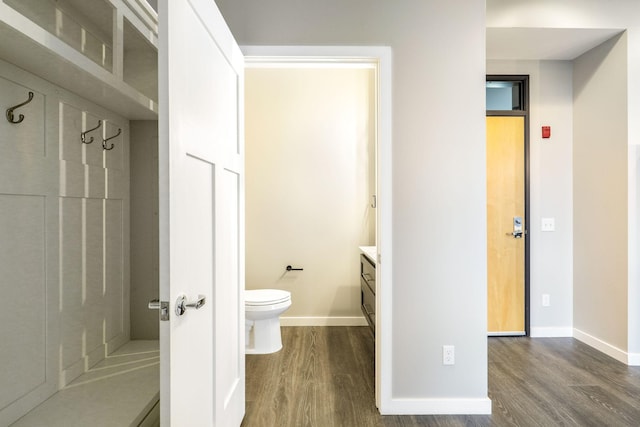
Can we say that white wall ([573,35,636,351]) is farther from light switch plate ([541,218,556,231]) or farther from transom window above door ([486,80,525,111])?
transom window above door ([486,80,525,111])

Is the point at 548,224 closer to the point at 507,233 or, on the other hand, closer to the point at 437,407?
the point at 507,233

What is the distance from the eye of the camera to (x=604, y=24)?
2.61 meters

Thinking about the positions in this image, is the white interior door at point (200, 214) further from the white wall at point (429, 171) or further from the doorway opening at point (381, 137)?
the white wall at point (429, 171)

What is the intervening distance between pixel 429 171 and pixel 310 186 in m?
1.69

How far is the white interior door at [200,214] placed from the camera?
101 cm

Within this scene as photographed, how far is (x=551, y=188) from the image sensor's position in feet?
10.5

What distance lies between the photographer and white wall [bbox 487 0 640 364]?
2.58m

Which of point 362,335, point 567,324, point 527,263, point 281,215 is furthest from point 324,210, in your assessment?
point 567,324

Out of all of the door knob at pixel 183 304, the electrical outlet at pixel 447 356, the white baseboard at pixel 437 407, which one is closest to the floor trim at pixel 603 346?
the white baseboard at pixel 437 407

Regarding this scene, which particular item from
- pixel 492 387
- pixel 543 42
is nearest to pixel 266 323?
pixel 492 387

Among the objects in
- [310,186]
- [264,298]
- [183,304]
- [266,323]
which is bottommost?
[266,323]

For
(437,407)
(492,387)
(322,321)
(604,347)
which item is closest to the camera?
(437,407)

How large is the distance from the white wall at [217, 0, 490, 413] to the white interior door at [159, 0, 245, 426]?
1.96 ft

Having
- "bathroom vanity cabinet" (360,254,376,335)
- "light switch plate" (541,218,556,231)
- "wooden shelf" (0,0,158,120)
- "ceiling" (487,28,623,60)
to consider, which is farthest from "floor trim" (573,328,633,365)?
"wooden shelf" (0,0,158,120)
